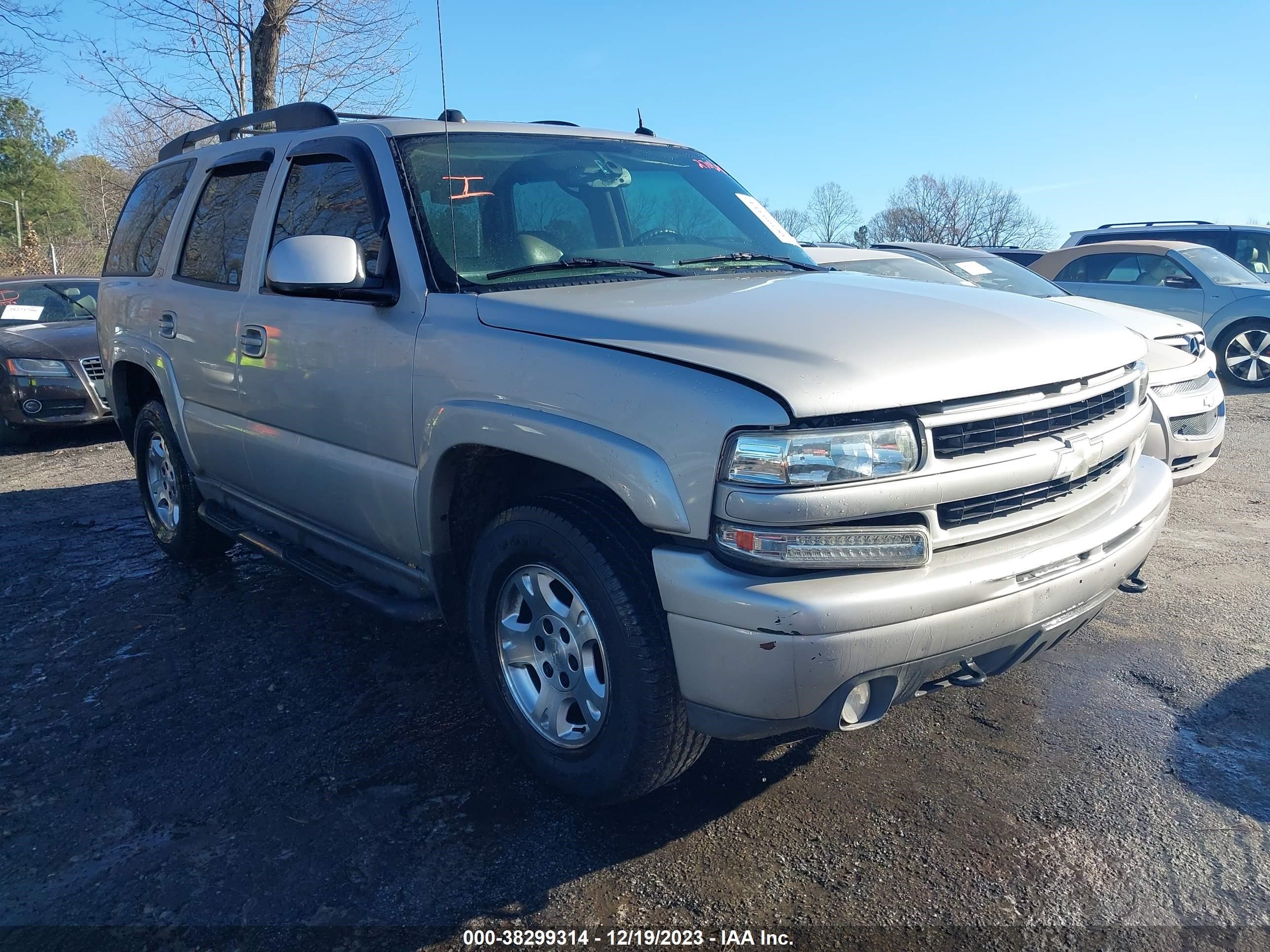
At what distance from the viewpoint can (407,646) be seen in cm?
413

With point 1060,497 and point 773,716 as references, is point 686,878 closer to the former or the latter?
point 773,716

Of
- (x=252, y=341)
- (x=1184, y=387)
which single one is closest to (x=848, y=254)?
(x=1184, y=387)

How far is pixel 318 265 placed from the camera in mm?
3068

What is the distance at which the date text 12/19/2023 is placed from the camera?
230 cm

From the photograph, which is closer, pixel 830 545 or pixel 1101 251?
pixel 830 545

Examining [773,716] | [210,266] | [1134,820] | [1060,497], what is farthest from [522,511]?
[210,266]

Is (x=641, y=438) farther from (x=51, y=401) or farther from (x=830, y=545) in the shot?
(x=51, y=401)

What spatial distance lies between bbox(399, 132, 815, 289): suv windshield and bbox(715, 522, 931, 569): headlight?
128 centimetres

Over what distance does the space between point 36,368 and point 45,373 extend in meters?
0.08

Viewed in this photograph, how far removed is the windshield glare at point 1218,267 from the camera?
447 inches

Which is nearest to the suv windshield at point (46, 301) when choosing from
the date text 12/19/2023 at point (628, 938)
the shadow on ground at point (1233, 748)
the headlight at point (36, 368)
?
the headlight at point (36, 368)

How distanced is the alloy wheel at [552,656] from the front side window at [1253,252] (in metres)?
13.8

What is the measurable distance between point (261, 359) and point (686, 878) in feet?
8.57

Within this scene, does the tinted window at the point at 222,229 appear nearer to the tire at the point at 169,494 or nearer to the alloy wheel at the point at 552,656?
the tire at the point at 169,494
